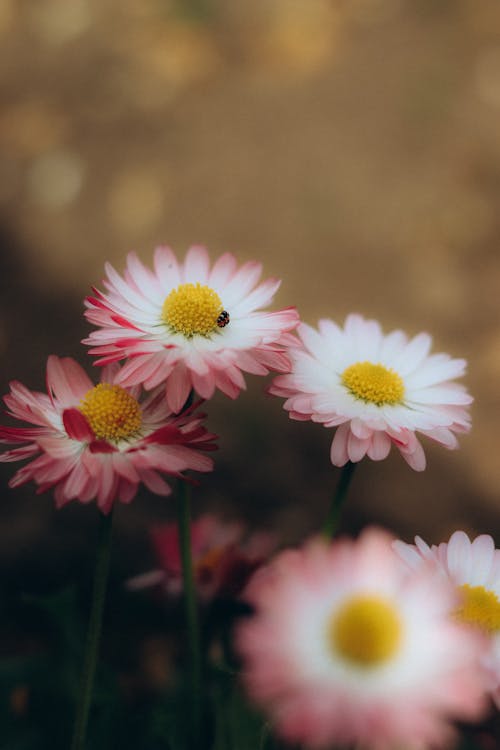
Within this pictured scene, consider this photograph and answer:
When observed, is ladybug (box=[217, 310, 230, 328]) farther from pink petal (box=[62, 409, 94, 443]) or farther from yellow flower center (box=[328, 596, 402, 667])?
yellow flower center (box=[328, 596, 402, 667])

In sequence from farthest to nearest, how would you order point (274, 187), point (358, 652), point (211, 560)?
point (274, 187)
point (211, 560)
point (358, 652)

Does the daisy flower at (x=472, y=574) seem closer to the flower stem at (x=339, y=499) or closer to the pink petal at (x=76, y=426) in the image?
the flower stem at (x=339, y=499)

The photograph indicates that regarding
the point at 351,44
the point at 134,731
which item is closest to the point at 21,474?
the point at 134,731

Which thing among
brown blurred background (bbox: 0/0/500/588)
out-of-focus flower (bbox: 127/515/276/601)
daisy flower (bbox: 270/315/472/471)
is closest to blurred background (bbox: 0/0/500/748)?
brown blurred background (bbox: 0/0/500/588)

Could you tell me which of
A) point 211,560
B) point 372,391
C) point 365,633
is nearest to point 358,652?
point 365,633

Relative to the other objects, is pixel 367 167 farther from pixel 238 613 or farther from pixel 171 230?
pixel 238 613

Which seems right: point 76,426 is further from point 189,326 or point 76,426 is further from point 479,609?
point 479,609

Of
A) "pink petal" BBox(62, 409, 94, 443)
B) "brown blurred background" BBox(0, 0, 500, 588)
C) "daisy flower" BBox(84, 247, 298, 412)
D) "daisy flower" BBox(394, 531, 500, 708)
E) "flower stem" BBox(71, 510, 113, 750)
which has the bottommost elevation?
"flower stem" BBox(71, 510, 113, 750)
